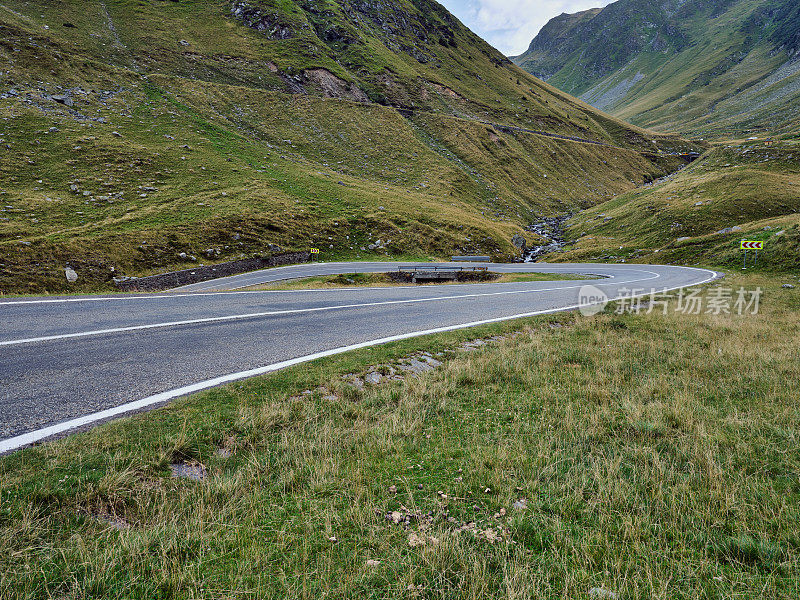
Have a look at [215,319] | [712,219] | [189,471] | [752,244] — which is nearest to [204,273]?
[215,319]

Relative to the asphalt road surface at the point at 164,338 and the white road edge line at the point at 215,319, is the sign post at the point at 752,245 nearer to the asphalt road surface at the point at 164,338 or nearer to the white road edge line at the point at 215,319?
the asphalt road surface at the point at 164,338

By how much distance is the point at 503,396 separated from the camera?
216 inches

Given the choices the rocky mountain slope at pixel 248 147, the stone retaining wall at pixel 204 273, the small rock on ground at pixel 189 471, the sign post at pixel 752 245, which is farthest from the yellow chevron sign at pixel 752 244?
the small rock on ground at pixel 189 471

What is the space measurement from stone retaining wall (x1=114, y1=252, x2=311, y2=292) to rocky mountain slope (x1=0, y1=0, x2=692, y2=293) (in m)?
1.06

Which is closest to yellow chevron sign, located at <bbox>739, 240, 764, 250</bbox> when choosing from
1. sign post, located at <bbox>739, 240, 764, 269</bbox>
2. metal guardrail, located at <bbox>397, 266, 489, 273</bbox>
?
sign post, located at <bbox>739, 240, 764, 269</bbox>

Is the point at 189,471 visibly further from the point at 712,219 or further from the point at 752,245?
the point at 712,219

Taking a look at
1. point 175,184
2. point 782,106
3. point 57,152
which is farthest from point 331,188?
point 782,106

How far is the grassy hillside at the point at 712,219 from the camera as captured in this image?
31500 millimetres

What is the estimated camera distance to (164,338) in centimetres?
717

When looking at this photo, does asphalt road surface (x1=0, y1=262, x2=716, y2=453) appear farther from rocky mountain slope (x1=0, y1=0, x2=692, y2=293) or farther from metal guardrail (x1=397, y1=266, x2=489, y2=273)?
rocky mountain slope (x1=0, y1=0, x2=692, y2=293)

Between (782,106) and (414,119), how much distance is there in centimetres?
13594

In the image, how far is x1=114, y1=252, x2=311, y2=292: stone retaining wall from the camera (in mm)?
21234

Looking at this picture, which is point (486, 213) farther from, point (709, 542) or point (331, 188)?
point (709, 542)

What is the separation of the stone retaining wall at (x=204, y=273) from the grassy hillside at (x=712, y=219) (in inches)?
1207
